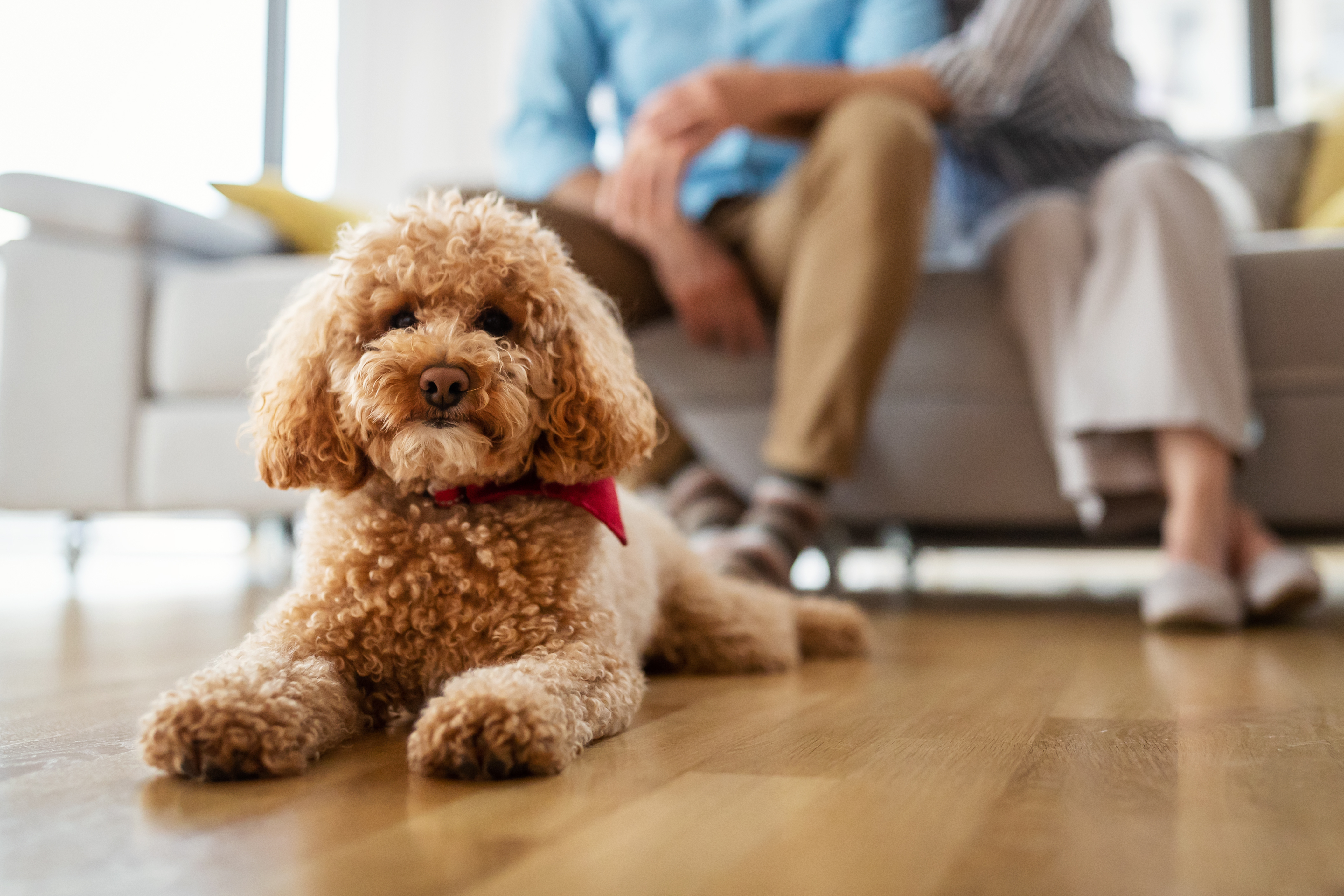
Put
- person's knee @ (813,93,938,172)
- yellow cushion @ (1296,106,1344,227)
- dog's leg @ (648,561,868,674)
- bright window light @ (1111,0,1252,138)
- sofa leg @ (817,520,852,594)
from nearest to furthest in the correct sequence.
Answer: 1. dog's leg @ (648,561,868,674)
2. person's knee @ (813,93,938,172)
3. sofa leg @ (817,520,852,594)
4. yellow cushion @ (1296,106,1344,227)
5. bright window light @ (1111,0,1252,138)

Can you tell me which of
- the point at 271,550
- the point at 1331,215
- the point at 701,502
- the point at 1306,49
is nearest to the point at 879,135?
the point at 701,502

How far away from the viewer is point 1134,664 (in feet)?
4.44

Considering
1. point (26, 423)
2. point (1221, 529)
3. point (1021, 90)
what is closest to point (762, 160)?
point (1021, 90)

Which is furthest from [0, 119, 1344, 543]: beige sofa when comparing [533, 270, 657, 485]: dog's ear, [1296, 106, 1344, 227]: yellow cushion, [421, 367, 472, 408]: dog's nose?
[421, 367, 472, 408]: dog's nose

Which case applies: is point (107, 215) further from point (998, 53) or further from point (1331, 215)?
point (1331, 215)

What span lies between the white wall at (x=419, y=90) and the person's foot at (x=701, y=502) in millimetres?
3247

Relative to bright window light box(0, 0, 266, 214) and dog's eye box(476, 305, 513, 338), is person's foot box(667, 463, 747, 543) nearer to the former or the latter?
dog's eye box(476, 305, 513, 338)

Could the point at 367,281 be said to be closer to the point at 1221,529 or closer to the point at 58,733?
the point at 58,733

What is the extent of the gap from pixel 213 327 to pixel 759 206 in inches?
48.7

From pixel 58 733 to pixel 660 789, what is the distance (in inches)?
22.0

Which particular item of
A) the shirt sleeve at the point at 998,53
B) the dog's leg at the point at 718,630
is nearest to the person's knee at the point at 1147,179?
the shirt sleeve at the point at 998,53

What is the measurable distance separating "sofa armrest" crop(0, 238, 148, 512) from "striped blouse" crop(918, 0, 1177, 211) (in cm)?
180

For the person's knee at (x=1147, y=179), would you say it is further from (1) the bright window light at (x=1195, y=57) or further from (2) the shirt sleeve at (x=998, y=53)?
(1) the bright window light at (x=1195, y=57)

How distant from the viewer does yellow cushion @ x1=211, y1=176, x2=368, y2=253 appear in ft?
9.42
